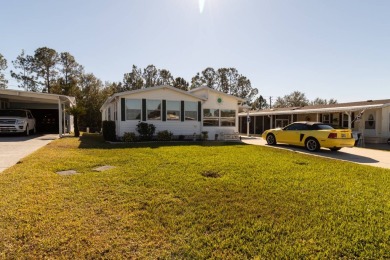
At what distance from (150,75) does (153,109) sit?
114 ft

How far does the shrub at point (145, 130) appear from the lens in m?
15.1

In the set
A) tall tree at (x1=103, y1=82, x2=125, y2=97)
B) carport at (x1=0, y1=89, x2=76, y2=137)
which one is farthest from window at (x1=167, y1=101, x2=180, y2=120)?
tall tree at (x1=103, y1=82, x2=125, y2=97)

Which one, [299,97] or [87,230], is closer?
[87,230]

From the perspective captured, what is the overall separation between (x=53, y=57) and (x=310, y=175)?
48.1 m

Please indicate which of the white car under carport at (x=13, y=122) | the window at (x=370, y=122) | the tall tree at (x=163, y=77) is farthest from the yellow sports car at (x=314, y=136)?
the tall tree at (x=163, y=77)

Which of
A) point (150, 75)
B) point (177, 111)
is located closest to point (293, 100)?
point (150, 75)

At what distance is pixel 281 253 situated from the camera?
2.80m

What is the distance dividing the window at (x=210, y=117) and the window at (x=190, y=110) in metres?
1.08

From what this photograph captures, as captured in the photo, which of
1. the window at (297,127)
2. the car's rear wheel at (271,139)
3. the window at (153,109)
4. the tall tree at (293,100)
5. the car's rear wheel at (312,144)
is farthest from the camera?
the tall tree at (293,100)

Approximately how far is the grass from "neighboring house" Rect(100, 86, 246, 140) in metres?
9.24

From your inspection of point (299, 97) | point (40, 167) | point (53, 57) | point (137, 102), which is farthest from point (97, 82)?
point (299, 97)

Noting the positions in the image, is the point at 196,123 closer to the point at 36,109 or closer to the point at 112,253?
the point at 112,253

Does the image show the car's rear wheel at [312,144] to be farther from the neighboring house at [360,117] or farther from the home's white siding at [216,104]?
the home's white siding at [216,104]

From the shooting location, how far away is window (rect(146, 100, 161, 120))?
15.9m
